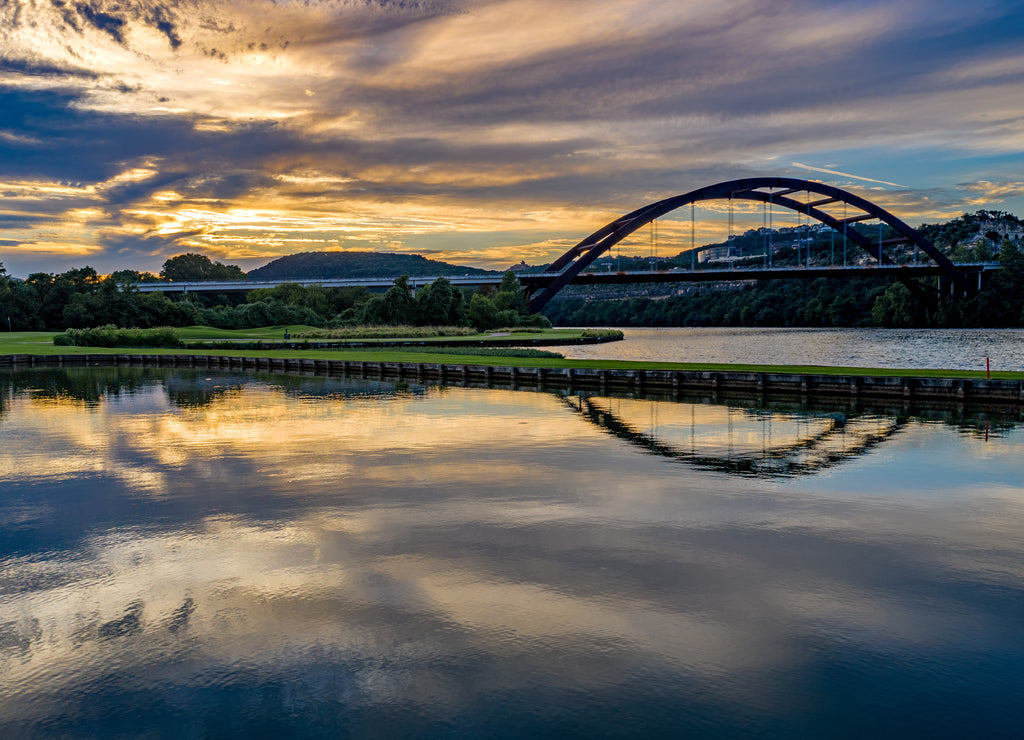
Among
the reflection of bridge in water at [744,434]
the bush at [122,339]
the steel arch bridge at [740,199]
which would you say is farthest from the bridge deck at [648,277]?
the reflection of bridge in water at [744,434]

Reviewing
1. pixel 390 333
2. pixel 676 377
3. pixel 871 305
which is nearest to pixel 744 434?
pixel 676 377

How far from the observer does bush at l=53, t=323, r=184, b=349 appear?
75500mm

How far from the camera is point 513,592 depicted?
31.1 feet

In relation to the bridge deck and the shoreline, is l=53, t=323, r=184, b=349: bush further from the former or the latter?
the bridge deck

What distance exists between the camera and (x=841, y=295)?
170 m

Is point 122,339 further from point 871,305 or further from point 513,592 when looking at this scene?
point 871,305

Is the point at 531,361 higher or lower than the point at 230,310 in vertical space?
lower

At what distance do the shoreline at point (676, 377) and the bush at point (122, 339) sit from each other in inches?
902

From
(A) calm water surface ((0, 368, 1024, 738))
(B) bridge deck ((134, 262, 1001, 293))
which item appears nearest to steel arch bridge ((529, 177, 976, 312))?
(B) bridge deck ((134, 262, 1001, 293))

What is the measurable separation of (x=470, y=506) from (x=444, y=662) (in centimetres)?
604

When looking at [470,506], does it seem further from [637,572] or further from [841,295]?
[841,295]

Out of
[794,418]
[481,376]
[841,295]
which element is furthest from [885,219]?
[794,418]

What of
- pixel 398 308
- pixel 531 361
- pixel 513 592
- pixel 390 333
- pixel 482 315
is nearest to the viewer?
pixel 513 592

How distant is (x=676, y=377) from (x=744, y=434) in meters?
14.5
